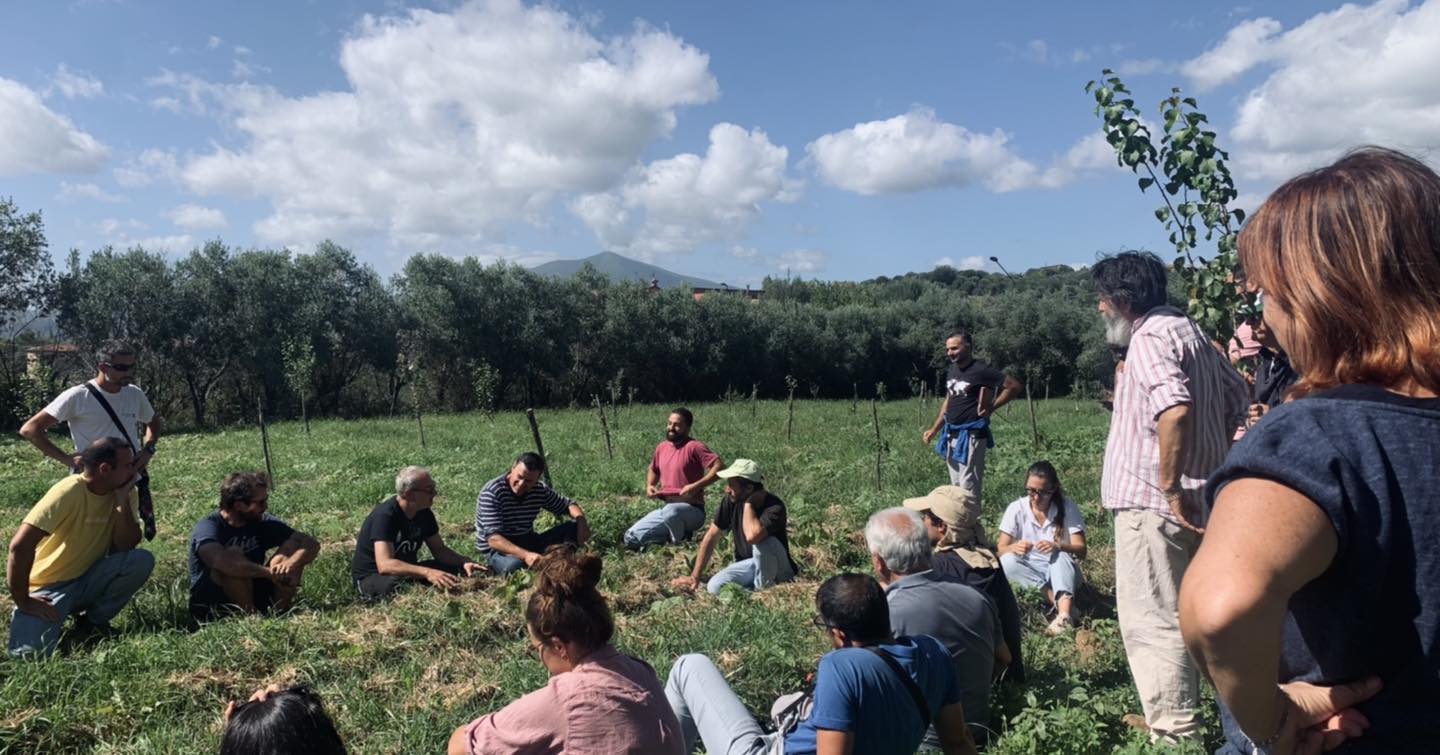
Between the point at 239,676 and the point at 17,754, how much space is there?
3.14ft

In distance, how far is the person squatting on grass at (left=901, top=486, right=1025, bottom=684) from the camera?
441cm

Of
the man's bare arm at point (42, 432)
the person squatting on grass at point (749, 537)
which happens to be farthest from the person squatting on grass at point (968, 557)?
the man's bare arm at point (42, 432)

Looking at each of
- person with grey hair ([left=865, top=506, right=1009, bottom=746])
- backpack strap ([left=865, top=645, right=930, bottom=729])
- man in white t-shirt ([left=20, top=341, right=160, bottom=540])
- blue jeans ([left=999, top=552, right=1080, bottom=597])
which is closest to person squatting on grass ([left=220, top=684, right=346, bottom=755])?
backpack strap ([left=865, top=645, right=930, bottom=729])

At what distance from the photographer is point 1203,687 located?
4223mm

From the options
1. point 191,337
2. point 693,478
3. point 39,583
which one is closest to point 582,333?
point 191,337

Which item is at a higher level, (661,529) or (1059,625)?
(661,529)

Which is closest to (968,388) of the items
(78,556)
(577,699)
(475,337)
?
(577,699)

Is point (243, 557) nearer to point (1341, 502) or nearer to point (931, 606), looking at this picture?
point (931, 606)

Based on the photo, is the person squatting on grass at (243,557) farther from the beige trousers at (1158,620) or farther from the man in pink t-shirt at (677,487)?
the beige trousers at (1158,620)

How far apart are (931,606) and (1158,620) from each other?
88 cm

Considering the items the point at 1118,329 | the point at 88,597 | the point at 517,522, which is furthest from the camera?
the point at 517,522

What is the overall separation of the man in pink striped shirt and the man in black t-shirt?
403cm

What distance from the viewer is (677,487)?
8406 mm

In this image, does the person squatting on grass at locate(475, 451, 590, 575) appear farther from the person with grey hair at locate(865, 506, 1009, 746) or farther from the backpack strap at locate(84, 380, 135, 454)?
the person with grey hair at locate(865, 506, 1009, 746)
